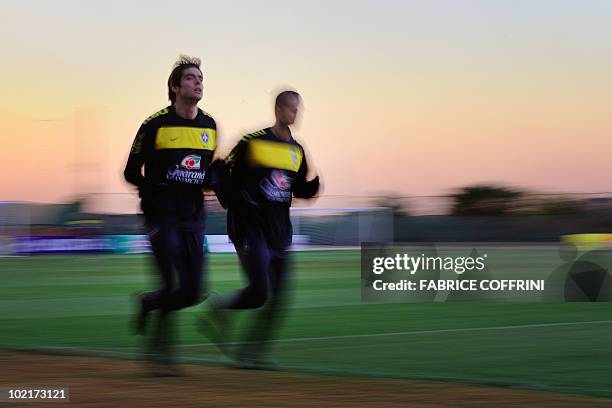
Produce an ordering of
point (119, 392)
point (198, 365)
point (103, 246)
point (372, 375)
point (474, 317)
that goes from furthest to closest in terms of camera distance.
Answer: point (103, 246) < point (474, 317) < point (198, 365) < point (372, 375) < point (119, 392)

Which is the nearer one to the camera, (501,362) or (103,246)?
(501,362)

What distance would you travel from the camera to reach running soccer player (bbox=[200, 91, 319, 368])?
805 cm

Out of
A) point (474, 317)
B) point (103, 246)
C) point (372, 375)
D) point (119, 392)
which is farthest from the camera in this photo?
point (103, 246)

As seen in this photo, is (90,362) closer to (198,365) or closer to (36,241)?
(198,365)

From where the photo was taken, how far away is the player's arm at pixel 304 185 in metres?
8.33

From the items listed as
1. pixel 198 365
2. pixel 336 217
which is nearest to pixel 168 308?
pixel 198 365

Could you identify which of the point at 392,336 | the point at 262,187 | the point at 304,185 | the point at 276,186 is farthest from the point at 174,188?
the point at 392,336

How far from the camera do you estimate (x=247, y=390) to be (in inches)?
271

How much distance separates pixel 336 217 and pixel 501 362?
109ft

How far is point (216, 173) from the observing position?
7.97m

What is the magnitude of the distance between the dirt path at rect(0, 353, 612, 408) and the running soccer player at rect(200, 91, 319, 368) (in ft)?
1.68

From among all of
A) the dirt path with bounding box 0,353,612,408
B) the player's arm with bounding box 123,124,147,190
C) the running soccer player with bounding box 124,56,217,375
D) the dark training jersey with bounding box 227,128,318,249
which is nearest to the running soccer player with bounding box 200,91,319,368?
the dark training jersey with bounding box 227,128,318,249

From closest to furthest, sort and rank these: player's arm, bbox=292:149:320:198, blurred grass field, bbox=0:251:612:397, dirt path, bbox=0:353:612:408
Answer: dirt path, bbox=0:353:612:408 < blurred grass field, bbox=0:251:612:397 < player's arm, bbox=292:149:320:198

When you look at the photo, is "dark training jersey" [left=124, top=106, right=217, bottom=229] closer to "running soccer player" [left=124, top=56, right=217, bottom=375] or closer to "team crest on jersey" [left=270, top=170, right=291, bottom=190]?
Answer: "running soccer player" [left=124, top=56, right=217, bottom=375]
